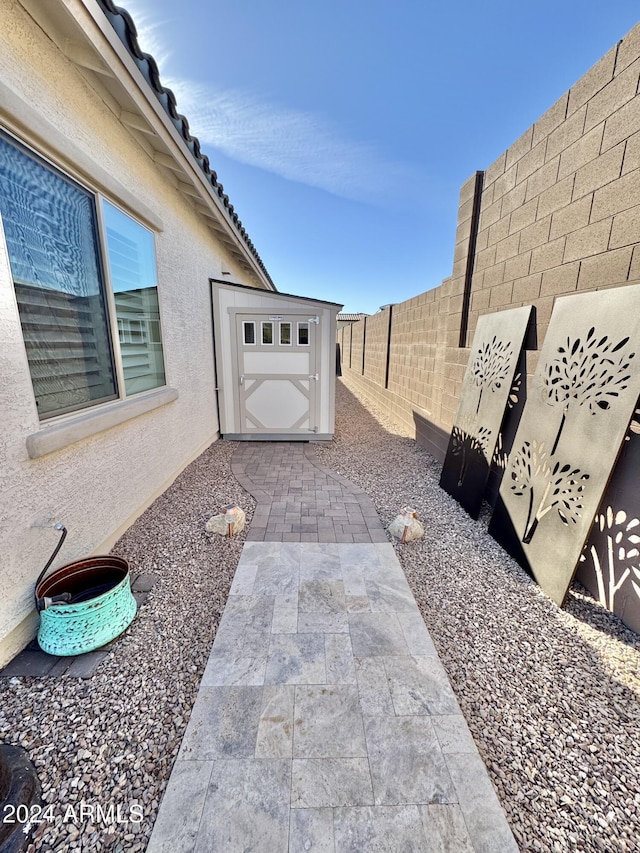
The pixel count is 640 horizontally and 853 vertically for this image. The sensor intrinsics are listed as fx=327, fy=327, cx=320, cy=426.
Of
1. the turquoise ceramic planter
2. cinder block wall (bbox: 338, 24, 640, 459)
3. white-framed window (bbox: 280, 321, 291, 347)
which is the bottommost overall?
the turquoise ceramic planter

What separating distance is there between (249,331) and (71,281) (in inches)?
134

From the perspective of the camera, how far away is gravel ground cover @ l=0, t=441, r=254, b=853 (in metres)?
1.23

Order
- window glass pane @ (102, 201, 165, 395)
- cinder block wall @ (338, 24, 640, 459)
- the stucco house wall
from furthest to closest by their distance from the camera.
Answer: window glass pane @ (102, 201, 165, 395)
cinder block wall @ (338, 24, 640, 459)
the stucco house wall

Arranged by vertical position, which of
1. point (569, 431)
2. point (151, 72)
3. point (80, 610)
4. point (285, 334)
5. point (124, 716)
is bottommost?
point (124, 716)

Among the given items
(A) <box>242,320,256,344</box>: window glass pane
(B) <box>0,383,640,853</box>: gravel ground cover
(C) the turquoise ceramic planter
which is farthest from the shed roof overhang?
(B) <box>0,383,640,853</box>: gravel ground cover

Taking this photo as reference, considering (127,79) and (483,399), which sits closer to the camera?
(127,79)

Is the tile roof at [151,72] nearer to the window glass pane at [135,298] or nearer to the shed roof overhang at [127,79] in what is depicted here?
the shed roof overhang at [127,79]

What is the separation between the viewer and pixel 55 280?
228cm

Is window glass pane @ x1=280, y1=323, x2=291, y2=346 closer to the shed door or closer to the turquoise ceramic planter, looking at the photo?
the shed door

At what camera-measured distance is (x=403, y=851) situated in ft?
3.71

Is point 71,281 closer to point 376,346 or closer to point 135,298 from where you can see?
point 135,298

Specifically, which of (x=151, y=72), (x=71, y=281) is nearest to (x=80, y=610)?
(x=71, y=281)

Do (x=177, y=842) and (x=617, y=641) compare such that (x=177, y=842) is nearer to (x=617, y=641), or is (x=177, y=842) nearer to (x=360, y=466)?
(x=617, y=641)

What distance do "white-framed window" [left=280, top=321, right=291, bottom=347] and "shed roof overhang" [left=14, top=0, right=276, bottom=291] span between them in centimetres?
199
